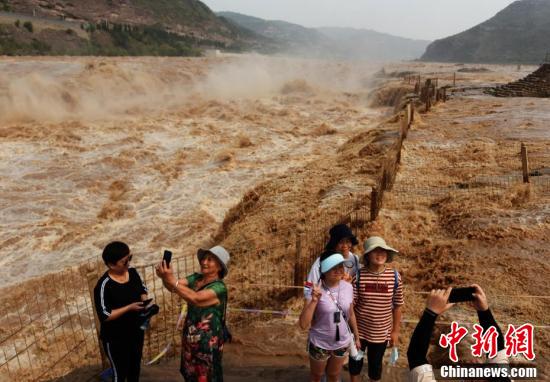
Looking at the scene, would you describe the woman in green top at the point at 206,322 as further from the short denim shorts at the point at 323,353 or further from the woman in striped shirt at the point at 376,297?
the woman in striped shirt at the point at 376,297

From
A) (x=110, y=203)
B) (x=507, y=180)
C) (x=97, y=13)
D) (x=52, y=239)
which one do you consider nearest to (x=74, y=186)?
(x=110, y=203)

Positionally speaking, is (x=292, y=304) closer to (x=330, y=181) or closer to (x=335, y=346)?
(x=335, y=346)

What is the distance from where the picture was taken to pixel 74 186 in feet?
46.1

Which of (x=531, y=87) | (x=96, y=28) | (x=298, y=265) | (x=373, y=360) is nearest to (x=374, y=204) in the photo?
(x=298, y=265)

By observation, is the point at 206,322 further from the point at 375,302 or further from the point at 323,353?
the point at 375,302

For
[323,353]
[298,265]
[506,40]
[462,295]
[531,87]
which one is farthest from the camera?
[506,40]

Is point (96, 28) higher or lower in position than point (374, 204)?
higher

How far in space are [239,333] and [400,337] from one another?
5.78ft

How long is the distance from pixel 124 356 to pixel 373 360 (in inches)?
76.7

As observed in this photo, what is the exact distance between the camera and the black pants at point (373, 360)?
355cm

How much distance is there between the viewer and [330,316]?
3.18 metres

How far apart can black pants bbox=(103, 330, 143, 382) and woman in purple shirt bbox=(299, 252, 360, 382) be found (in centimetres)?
139

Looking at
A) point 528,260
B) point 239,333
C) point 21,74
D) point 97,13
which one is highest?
point 97,13

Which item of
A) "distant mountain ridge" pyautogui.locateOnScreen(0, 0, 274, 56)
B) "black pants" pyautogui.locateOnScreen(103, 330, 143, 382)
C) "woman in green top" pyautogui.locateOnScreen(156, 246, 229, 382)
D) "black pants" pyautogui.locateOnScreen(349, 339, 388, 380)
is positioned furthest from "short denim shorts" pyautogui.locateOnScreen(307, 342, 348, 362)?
→ "distant mountain ridge" pyautogui.locateOnScreen(0, 0, 274, 56)
